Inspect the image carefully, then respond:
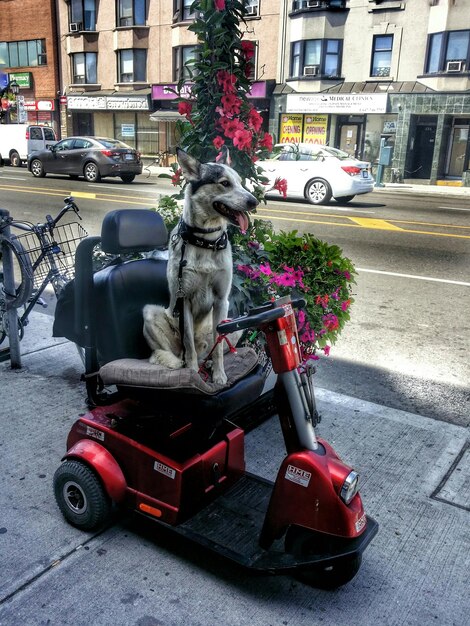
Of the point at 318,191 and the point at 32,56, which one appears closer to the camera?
the point at 318,191

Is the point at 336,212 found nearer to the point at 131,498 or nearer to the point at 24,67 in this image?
the point at 131,498

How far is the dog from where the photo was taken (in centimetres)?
293

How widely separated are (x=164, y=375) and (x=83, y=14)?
39663 millimetres

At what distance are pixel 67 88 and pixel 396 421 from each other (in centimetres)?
3891

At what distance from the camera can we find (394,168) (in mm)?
27125

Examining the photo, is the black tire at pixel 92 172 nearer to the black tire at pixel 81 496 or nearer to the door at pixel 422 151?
the door at pixel 422 151

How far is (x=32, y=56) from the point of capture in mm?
39719

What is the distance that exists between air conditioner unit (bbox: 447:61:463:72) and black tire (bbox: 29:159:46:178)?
17407mm

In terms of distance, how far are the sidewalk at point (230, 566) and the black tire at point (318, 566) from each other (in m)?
0.06

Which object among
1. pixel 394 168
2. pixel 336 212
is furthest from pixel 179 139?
pixel 394 168

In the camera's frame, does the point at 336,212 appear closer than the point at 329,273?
No

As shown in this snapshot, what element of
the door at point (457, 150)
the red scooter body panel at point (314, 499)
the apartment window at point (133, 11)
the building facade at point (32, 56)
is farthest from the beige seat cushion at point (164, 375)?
the building facade at point (32, 56)

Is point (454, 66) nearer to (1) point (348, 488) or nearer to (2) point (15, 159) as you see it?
(2) point (15, 159)

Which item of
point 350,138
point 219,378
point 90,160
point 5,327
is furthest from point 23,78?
point 219,378
